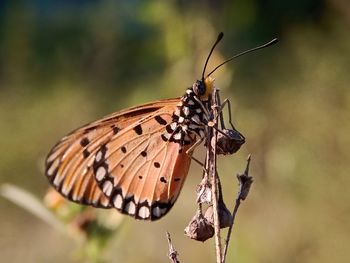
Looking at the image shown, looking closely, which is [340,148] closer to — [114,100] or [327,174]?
A: [327,174]

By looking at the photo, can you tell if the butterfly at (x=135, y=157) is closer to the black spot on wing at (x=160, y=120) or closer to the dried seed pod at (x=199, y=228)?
the black spot on wing at (x=160, y=120)

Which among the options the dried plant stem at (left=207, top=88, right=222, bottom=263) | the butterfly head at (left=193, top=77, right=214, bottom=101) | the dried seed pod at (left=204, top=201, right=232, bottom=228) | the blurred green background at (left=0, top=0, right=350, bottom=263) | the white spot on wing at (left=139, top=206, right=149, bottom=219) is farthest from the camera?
the blurred green background at (left=0, top=0, right=350, bottom=263)

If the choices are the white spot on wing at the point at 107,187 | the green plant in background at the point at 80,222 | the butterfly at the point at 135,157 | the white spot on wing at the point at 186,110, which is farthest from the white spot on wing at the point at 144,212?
the green plant in background at the point at 80,222

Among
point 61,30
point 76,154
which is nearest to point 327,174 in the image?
point 76,154

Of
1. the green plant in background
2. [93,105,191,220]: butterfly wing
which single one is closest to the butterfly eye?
[93,105,191,220]: butterfly wing

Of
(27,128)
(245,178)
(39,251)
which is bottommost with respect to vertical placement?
(245,178)

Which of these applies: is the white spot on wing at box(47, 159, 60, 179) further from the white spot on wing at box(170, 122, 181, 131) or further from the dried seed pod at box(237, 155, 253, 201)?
the dried seed pod at box(237, 155, 253, 201)
